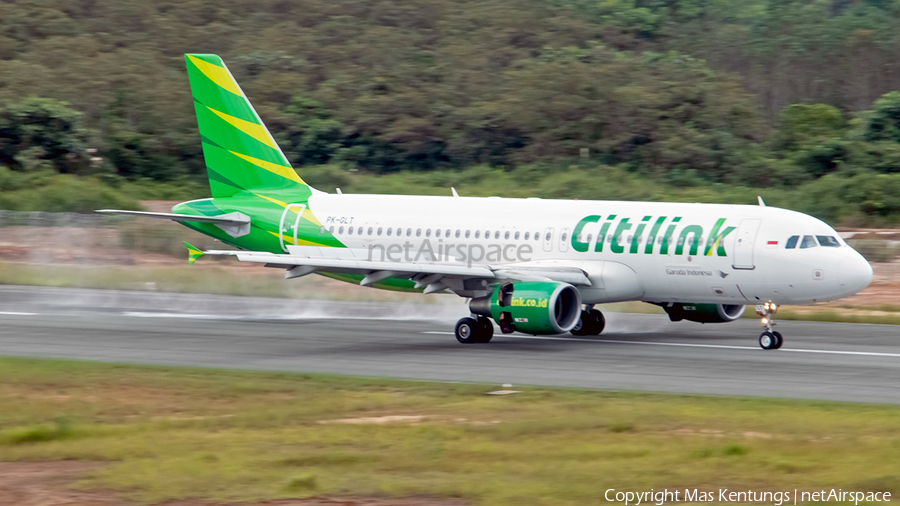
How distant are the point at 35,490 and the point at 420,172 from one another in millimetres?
54135

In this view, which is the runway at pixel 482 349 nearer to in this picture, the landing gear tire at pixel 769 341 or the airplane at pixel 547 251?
the landing gear tire at pixel 769 341

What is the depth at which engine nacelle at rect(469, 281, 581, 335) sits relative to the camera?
77.7 ft

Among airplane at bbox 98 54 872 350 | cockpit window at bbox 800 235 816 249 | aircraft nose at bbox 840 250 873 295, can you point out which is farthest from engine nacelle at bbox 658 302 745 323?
aircraft nose at bbox 840 250 873 295

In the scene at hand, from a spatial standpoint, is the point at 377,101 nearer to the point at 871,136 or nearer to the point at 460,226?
the point at 871,136

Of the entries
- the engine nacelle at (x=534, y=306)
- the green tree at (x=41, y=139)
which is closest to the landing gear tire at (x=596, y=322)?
the engine nacelle at (x=534, y=306)

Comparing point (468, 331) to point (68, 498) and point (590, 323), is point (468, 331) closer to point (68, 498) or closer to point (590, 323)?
point (590, 323)

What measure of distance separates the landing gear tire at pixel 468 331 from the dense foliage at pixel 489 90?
26054 mm

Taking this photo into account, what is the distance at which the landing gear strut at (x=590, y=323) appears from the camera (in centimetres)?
2714

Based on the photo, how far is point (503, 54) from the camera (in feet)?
249

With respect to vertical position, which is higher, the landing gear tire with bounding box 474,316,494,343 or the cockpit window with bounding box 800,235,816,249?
the cockpit window with bounding box 800,235,816,249

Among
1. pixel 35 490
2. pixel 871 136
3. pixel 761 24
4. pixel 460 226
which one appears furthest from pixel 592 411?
pixel 761 24

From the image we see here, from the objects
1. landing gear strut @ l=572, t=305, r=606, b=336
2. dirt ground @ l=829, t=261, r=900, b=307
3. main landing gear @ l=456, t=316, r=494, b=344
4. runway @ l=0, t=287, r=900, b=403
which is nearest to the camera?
Answer: runway @ l=0, t=287, r=900, b=403

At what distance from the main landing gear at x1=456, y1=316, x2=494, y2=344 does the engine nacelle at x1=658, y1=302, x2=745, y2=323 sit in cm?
435

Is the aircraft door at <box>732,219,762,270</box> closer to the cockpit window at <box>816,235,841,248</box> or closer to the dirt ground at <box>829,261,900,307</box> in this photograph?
the cockpit window at <box>816,235,841,248</box>
